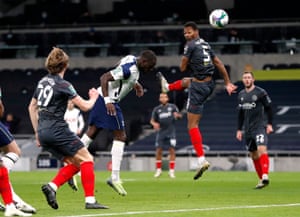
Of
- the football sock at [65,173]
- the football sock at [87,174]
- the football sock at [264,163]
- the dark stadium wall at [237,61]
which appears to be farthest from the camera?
the dark stadium wall at [237,61]

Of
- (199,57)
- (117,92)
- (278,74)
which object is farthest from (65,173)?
(278,74)

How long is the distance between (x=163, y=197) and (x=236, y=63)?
2895cm

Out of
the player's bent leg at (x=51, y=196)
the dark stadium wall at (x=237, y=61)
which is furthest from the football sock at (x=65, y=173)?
the dark stadium wall at (x=237, y=61)

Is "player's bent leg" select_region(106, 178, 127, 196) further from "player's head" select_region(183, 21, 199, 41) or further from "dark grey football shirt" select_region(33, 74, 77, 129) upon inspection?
"dark grey football shirt" select_region(33, 74, 77, 129)

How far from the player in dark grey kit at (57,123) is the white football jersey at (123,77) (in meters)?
2.89

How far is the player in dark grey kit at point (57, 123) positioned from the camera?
12617mm

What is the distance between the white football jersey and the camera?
15.8 meters

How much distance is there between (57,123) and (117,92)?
139 inches

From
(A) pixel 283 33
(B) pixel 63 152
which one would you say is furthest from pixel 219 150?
(B) pixel 63 152

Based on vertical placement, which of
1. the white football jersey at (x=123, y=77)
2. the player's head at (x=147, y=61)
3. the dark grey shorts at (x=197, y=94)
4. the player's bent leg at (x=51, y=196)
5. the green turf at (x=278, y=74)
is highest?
the player's head at (x=147, y=61)

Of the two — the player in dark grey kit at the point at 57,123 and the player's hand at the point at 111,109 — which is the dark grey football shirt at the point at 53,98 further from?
the player's hand at the point at 111,109

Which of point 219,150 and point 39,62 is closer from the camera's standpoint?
point 219,150

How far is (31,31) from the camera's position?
4816 cm

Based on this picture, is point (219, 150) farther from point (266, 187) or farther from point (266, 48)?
point (266, 187)
